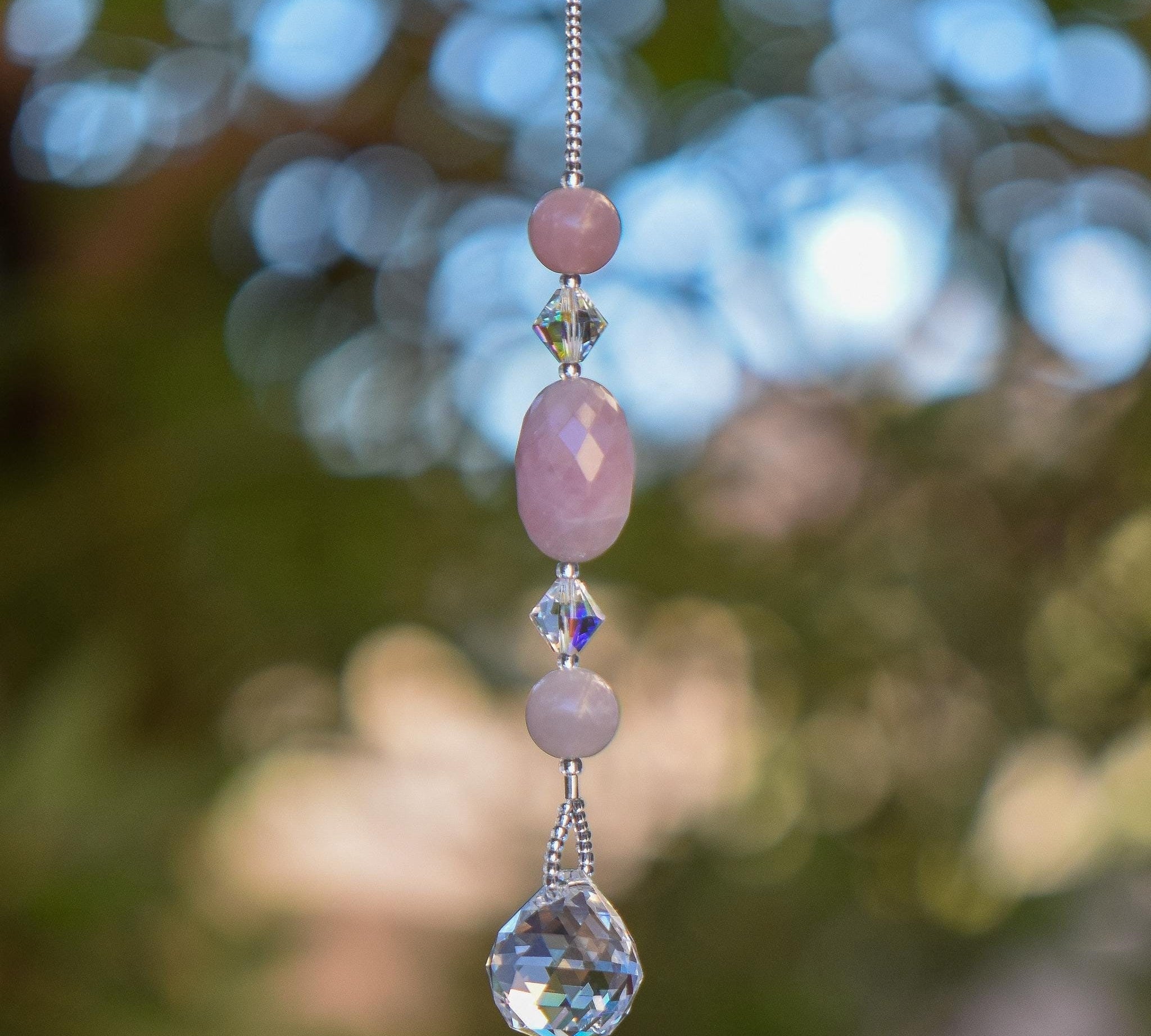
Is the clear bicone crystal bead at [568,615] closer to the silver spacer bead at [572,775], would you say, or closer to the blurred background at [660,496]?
the silver spacer bead at [572,775]

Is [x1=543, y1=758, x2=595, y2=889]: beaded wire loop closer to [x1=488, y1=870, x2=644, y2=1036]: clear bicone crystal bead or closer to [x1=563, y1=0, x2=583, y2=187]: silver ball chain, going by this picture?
[x1=488, y1=870, x2=644, y2=1036]: clear bicone crystal bead

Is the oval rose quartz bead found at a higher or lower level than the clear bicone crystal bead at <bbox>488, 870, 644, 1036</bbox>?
higher

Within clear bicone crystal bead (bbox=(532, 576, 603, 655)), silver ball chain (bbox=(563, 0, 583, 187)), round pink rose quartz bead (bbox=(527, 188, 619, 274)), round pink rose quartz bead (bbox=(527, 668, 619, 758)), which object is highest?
silver ball chain (bbox=(563, 0, 583, 187))

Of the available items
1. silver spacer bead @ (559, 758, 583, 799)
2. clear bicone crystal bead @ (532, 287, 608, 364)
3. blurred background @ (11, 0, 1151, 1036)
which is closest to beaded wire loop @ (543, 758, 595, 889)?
silver spacer bead @ (559, 758, 583, 799)

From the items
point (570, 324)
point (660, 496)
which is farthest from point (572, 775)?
point (660, 496)

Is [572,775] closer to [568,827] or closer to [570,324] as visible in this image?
[568,827]

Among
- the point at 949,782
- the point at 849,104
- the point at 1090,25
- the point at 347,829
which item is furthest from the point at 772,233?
the point at 347,829

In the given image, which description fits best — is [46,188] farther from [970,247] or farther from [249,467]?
[970,247]
